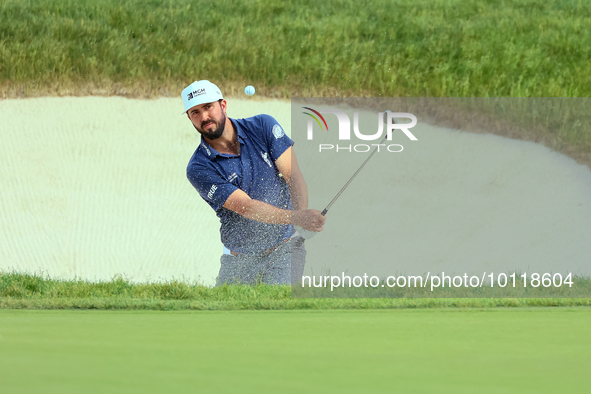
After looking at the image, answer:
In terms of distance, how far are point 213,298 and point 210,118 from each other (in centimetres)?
141

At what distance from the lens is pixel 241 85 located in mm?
6918

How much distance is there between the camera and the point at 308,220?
459cm

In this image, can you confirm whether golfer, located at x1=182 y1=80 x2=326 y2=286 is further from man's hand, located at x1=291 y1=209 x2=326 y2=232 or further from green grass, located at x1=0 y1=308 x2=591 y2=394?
green grass, located at x1=0 y1=308 x2=591 y2=394

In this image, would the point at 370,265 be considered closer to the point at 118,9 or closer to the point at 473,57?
the point at 473,57

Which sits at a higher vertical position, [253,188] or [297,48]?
[297,48]

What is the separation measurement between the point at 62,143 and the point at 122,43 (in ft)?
4.38

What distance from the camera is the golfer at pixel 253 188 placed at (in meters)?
4.73

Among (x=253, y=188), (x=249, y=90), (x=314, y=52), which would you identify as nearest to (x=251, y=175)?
(x=253, y=188)

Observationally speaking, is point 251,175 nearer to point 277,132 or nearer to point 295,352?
point 277,132

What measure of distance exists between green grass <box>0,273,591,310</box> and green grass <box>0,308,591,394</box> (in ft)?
1.79

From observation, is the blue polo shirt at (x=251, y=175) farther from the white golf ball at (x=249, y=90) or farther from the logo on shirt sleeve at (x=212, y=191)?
the white golf ball at (x=249, y=90)

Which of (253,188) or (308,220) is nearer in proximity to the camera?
(308,220)

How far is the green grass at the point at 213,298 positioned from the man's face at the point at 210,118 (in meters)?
1.03

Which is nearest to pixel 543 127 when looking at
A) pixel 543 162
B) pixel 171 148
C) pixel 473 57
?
pixel 543 162
